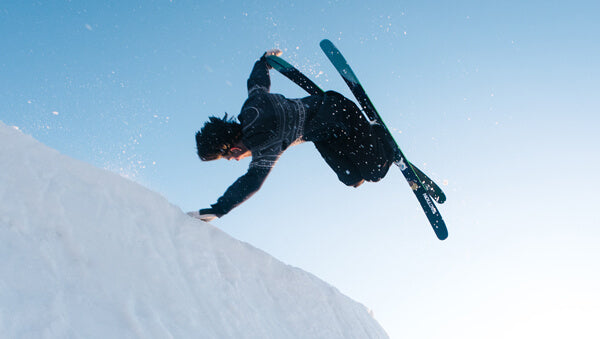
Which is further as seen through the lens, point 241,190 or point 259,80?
point 259,80

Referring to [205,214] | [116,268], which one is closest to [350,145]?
[205,214]

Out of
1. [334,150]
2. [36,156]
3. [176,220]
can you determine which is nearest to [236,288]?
[176,220]

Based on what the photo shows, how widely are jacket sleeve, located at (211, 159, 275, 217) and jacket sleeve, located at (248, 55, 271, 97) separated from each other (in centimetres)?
70

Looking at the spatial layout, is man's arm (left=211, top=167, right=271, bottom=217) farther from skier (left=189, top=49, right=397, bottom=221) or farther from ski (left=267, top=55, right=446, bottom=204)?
ski (left=267, top=55, right=446, bottom=204)

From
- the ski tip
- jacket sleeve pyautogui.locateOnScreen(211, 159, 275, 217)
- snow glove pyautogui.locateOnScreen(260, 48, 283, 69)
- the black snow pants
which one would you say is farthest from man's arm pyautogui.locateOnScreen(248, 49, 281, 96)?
the ski tip

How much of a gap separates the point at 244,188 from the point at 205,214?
1.03 ft

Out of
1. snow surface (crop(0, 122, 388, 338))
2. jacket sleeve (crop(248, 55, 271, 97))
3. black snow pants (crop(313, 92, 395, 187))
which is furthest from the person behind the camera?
black snow pants (crop(313, 92, 395, 187))

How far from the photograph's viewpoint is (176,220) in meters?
2.24

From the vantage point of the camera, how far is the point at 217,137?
3.11 m

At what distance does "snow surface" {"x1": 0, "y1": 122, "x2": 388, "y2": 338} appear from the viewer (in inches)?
56.6

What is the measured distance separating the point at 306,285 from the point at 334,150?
1.55 metres

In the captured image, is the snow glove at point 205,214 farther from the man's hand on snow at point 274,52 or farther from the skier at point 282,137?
the man's hand on snow at point 274,52

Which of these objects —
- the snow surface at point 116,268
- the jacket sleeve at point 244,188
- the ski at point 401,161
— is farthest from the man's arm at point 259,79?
the snow surface at point 116,268

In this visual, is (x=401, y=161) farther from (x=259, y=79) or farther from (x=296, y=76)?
(x=259, y=79)
